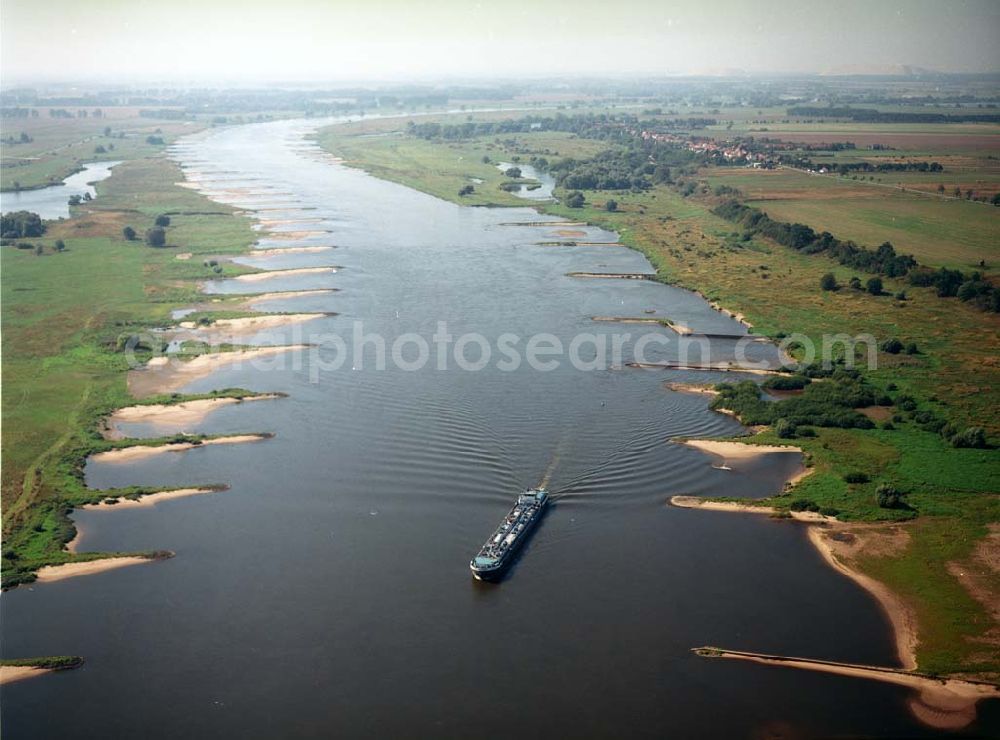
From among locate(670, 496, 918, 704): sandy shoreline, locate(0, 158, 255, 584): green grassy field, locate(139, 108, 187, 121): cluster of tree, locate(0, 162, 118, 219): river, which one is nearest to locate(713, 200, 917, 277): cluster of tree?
locate(670, 496, 918, 704): sandy shoreline

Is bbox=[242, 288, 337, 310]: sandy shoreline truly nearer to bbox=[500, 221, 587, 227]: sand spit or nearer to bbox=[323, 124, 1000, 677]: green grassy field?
bbox=[323, 124, 1000, 677]: green grassy field

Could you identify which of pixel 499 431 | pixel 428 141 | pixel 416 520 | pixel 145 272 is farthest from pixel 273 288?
pixel 428 141

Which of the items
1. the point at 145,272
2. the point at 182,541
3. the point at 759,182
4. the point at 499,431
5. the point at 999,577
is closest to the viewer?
the point at 999,577

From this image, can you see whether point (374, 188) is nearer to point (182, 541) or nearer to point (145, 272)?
point (145, 272)

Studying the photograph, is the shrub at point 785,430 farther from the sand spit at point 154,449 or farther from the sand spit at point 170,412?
the sand spit at point 170,412

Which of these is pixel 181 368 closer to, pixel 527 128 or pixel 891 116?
pixel 527 128

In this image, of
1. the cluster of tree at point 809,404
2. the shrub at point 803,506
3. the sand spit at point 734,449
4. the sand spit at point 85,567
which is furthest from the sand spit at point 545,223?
the sand spit at point 85,567
